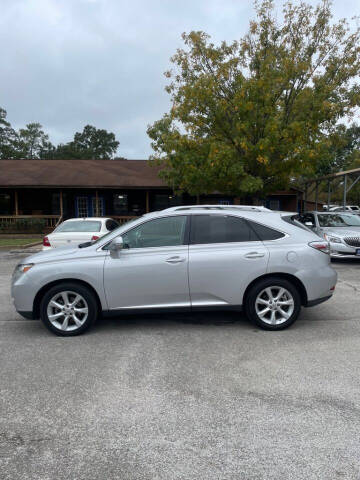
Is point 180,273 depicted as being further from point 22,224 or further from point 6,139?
point 6,139

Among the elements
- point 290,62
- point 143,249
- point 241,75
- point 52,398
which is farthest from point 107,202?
point 52,398

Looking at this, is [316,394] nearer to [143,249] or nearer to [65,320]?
[143,249]

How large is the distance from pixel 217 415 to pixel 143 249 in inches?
103

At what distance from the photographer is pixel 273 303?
512 centimetres

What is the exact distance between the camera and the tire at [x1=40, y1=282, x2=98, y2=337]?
4.92m

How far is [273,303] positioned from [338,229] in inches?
296

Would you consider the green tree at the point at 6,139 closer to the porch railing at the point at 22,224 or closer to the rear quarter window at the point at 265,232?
the porch railing at the point at 22,224

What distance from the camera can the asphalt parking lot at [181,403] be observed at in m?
2.45

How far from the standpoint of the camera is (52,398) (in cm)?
331

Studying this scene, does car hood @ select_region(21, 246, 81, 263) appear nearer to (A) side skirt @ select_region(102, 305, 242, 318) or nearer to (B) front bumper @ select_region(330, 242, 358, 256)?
(A) side skirt @ select_region(102, 305, 242, 318)

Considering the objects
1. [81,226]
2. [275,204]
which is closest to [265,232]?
[81,226]

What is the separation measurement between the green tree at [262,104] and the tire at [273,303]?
10027 millimetres

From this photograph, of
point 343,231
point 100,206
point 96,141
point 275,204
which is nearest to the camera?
point 343,231

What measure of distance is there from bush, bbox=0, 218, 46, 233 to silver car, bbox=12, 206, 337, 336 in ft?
57.2
